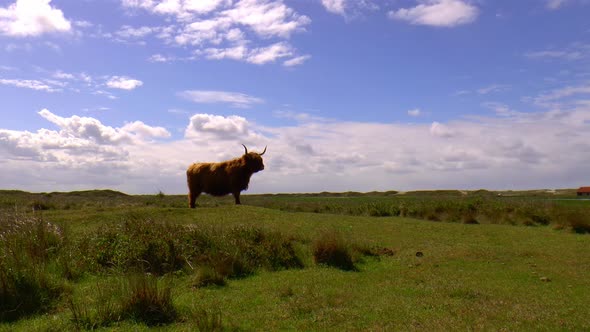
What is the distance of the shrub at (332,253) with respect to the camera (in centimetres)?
1237

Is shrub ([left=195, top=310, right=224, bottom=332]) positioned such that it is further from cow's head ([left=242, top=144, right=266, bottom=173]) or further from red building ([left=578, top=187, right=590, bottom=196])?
red building ([left=578, top=187, right=590, bottom=196])

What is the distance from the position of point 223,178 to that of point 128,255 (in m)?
10.7

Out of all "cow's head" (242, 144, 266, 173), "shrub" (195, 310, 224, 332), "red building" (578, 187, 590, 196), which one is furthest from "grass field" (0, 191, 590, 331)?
"red building" (578, 187, 590, 196)

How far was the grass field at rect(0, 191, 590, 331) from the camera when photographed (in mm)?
7383

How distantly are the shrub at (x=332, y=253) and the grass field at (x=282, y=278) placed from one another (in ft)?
0.11

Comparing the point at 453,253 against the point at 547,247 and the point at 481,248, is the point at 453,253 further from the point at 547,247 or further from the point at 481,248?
the point at 547,247

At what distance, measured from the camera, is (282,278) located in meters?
10.7

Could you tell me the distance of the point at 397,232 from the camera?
17.5 m

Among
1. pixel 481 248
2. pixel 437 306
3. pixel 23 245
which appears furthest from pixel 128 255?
pixel 481 248

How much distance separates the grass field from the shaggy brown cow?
3863 mm

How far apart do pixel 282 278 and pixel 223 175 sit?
11446 millimetres

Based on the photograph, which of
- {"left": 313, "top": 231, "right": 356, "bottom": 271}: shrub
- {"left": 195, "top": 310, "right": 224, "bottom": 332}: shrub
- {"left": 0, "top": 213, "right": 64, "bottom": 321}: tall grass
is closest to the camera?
{"left": 195, "top": 310, "right": 224, "bottom": 332}: shrub

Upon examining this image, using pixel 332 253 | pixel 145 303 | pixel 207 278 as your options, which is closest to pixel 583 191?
pixel 332 253

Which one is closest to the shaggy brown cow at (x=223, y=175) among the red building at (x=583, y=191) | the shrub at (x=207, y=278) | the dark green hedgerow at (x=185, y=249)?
the dark green hedgerow at (x=185, y=249)
